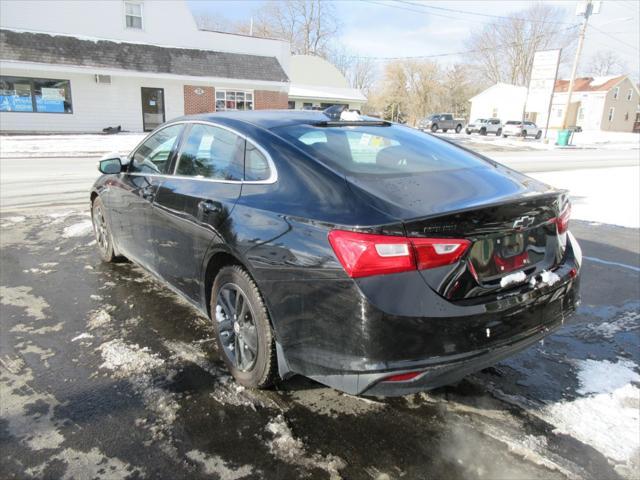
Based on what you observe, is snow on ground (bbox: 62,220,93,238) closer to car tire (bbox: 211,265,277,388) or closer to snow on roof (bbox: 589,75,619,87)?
car tire (bbox: 211,265,277,388)

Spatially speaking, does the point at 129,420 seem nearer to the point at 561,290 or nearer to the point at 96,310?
the point at 96,310

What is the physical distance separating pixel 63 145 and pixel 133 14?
1023 centimetres

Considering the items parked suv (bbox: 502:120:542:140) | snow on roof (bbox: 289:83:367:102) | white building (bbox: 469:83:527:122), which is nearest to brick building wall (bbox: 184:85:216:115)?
snow on roof (bbox: 289:83:367:102)

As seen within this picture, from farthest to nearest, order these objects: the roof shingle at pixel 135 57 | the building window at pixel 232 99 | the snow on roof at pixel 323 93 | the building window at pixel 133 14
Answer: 1. the snow on roof at pixel 323 93
2. the building window at pixel 232 99
3. the building window at pixel 133 14
4. the roof shingle at pixel 135 57

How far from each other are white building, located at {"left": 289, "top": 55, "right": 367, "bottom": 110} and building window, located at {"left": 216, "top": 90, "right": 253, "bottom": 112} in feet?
40.8

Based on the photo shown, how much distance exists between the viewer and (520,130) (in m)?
43.8

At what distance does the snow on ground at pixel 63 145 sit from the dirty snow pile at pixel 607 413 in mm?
16774

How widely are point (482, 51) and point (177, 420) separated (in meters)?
81.7

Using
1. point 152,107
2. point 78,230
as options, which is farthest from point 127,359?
point 152,107

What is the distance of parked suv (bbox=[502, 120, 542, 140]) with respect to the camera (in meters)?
43.7

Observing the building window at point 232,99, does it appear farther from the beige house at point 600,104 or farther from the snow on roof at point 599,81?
the snow on roof at point 599,81

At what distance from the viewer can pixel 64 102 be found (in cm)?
2375

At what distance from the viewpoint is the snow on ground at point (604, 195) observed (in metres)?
7.95

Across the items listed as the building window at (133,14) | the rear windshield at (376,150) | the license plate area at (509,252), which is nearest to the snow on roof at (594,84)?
the building window at (133,14)
